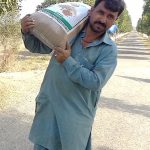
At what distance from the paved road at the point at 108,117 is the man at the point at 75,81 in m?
2.55

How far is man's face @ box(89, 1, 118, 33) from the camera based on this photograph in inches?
117

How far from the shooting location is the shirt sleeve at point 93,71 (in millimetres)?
2906

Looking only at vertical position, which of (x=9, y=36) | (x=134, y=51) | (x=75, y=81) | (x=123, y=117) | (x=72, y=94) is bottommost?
(x=134, y=51)

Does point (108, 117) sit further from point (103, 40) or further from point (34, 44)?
point (103, 40)

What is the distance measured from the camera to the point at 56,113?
3.12 m

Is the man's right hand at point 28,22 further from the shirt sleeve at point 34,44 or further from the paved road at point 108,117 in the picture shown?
the paved road at point 108,117

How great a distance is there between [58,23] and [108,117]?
491cm

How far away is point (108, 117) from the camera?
774cm

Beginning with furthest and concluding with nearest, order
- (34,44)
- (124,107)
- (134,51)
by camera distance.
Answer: (134,51), (124,107), (34,44)

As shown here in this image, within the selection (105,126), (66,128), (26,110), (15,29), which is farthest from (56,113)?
(15,29)

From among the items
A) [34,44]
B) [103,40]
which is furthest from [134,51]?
[103,40]

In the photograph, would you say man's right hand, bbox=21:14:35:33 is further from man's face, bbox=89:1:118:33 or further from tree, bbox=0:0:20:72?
tree, bbox=0:0:20:72

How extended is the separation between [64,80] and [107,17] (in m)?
0.53

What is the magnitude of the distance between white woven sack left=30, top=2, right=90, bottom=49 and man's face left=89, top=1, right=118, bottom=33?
118mm
